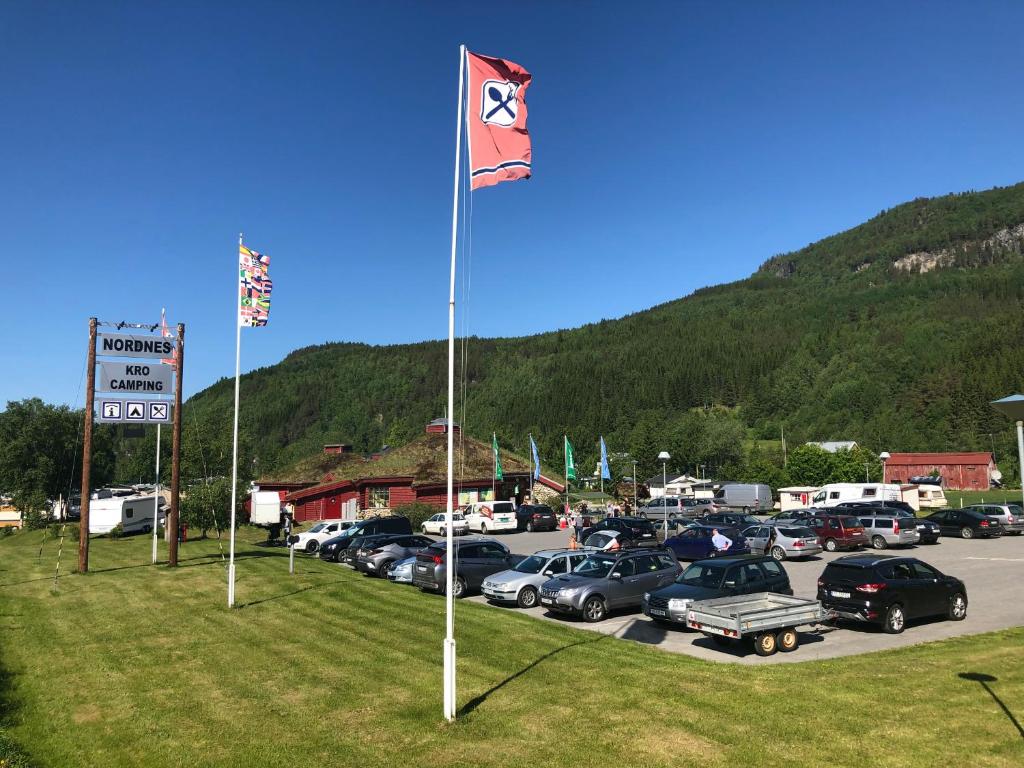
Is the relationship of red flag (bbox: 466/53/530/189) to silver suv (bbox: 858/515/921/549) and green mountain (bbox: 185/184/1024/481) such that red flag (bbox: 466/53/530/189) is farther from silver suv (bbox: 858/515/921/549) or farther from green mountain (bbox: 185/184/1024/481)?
green mountain (bbox: 185/184/1024/481)

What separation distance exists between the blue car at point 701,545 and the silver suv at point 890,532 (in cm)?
688

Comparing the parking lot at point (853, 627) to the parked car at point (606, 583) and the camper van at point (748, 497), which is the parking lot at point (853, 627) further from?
the camper van at point (748, 497)

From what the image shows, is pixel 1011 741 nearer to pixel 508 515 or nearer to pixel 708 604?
pixel 708 604

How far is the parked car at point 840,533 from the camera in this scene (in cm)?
3091

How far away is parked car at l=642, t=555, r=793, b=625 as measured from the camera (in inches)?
616

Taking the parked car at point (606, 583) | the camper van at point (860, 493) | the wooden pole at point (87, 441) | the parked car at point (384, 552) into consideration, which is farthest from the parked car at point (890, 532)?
the wooden pole at point (87, 441)

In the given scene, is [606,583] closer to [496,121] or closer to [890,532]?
[496,121]

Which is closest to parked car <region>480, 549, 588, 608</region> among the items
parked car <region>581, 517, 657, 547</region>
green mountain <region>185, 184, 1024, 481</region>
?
parked car <region>581, 517, 657, 547</region>

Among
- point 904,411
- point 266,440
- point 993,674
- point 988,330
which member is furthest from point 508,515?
point 266,440

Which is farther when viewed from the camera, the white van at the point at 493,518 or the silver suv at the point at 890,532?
the white van at the point at 493,518

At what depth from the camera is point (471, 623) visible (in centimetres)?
1555

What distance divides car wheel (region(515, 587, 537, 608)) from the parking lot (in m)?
0.27

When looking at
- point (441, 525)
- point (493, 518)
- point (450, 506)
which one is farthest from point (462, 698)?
point (493, 518)

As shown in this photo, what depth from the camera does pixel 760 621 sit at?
12.9 meters
